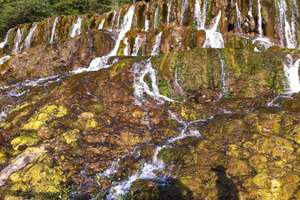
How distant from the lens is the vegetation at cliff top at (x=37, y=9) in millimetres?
56469

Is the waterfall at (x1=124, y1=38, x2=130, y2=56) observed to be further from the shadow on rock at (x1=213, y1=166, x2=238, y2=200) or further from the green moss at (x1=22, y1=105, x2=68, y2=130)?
the shadow on rock at (x1=213, y1=166, x2=238, y2=200)

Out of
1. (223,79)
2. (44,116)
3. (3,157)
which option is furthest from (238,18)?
(3,157)

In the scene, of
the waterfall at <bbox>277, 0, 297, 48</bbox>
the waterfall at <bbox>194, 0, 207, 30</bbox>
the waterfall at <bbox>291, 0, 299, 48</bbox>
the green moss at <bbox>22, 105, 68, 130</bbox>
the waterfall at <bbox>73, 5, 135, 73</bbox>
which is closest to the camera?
the green moss at <bbox>22, 105, 68, 130</bbox>

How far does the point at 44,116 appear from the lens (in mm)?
17828

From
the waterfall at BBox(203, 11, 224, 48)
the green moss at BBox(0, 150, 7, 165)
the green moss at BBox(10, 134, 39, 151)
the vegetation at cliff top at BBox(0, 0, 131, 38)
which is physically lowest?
the green moss at BBox(0, 150, 7, 165)

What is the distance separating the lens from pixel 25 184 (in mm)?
14461

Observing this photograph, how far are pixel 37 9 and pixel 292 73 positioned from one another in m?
42.3

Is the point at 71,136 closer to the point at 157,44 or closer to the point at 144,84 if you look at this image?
the point at 144,84

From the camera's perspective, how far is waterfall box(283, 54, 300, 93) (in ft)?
67.4

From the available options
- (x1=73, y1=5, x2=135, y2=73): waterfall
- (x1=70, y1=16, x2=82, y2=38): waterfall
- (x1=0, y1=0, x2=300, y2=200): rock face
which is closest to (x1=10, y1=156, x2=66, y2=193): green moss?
(x1=0, y1=0, x2=300, y2=200): rock face

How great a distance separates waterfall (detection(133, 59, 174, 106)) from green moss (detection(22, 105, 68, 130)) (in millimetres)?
2937

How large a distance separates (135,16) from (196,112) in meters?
20.9

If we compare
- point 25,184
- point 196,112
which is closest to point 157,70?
point 196,112

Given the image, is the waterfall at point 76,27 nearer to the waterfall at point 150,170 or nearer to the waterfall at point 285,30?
the waterfall at point 285,30
